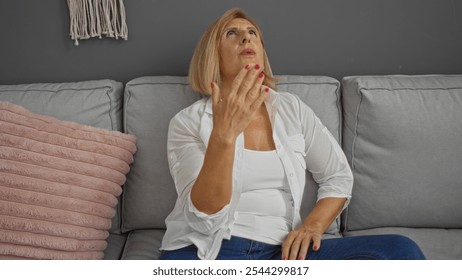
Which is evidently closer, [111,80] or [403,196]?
[403,196]

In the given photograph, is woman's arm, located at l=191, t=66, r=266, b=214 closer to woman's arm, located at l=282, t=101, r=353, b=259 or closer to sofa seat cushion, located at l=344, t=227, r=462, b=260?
woman's arm, located at l=282, t=101, r=353, b=259

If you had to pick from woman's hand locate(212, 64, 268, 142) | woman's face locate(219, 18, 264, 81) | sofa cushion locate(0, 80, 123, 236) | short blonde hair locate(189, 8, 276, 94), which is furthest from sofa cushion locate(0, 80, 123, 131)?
woman's hand locate(212, 64, 268, 142)

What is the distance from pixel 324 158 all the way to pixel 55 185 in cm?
81

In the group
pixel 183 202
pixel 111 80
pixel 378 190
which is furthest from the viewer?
pixel 111 80

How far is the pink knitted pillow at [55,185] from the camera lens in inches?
62.2

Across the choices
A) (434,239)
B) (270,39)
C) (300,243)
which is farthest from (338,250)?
(270,39)

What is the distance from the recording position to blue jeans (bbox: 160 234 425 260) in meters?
1.36

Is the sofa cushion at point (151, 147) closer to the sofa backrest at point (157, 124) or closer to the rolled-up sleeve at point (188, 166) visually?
the sofa backrest at point (157, 124)

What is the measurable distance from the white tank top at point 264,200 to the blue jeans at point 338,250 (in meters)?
0.04

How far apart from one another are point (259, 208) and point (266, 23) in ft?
2.64

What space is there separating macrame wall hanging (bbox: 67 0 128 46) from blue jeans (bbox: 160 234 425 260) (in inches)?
36.0

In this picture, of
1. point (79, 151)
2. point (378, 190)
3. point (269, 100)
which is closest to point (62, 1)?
point (79, 151)

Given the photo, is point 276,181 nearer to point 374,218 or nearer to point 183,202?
point 183,202

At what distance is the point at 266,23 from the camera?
2.07m
